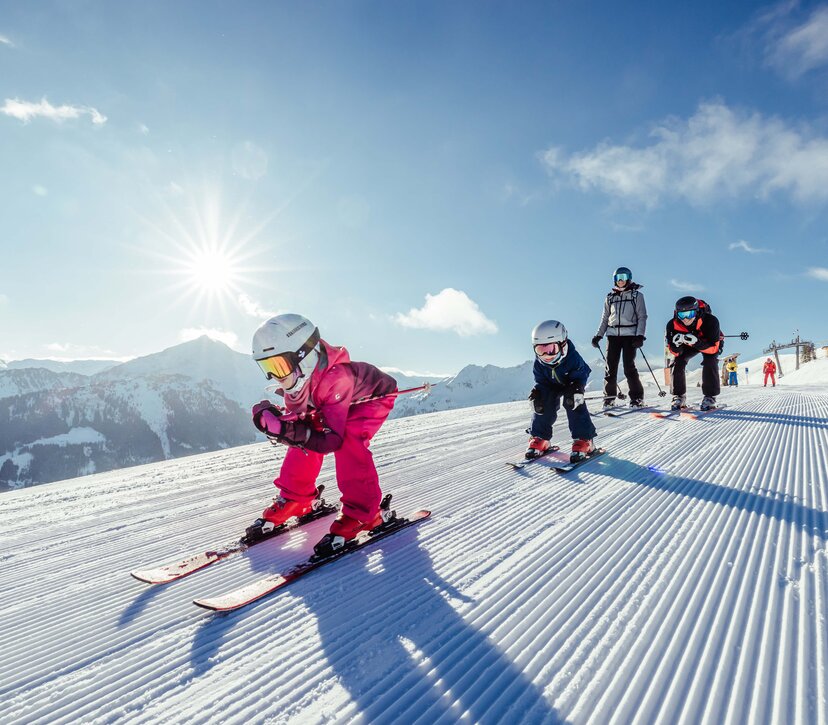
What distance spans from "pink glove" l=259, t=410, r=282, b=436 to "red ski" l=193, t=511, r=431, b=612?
818 mm

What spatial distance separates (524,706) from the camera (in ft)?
4.47

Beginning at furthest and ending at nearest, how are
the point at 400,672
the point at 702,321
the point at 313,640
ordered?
the point at 702,321
the point at 313,640
the point at 400,672

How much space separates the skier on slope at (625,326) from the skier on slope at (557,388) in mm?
4066

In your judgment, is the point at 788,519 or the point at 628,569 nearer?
the point at 628,569

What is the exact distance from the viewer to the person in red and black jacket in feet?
25.4

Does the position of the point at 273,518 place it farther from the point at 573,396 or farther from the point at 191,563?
the point at 573,396

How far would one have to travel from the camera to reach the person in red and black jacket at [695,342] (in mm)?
7734

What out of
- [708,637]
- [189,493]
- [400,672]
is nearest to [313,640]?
[400,672]

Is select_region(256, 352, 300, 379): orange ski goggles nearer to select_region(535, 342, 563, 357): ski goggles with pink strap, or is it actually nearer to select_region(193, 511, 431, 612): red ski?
select_region(193, 511, 431, 612): red ski

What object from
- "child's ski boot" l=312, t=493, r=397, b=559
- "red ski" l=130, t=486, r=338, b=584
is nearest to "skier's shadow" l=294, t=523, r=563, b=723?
"child's ski boot" l=312, t=493, r=397, b=559

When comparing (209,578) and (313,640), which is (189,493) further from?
(313,640)

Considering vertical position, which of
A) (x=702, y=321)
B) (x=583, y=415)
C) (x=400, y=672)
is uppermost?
(x=702, y=321)

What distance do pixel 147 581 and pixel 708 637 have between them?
110 inches

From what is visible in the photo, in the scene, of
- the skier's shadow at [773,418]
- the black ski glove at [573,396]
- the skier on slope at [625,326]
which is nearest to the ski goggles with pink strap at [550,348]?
the black ski glove at [573,396]
